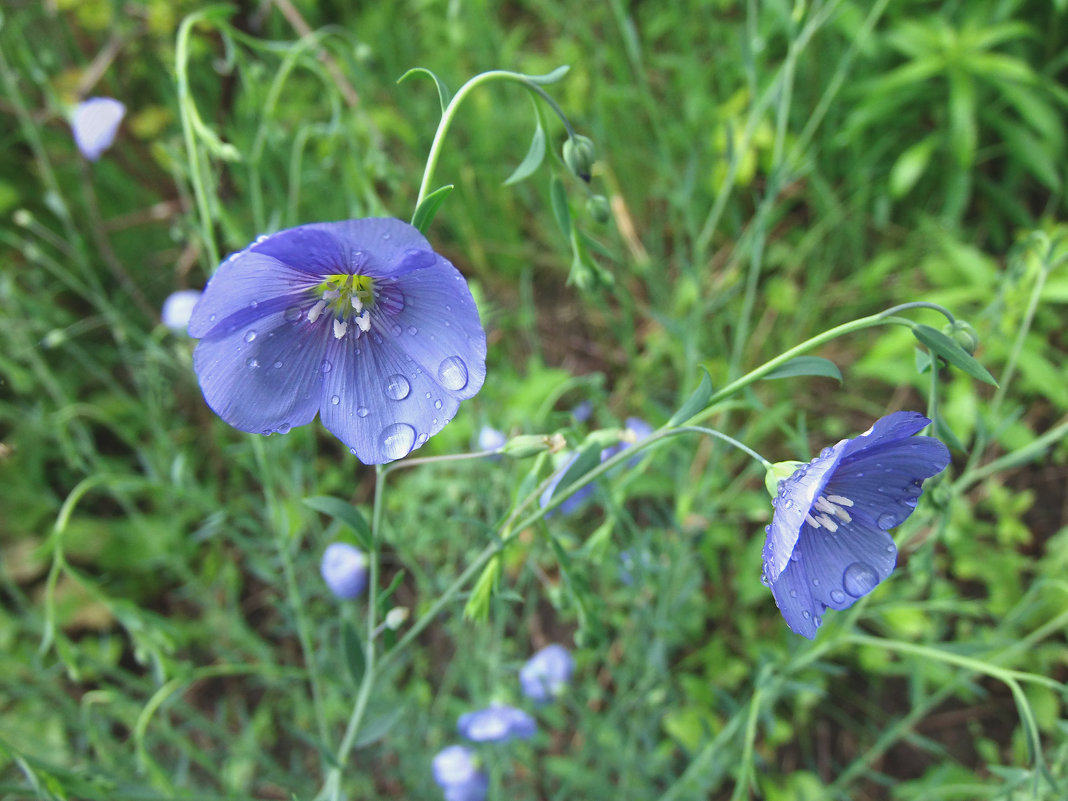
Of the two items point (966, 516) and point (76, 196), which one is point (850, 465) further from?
point (76, 196)

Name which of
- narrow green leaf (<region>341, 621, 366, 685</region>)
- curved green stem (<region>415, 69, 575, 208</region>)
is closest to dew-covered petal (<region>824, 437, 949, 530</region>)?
curved green stem (<region>415, 69, 575, 208</region>)

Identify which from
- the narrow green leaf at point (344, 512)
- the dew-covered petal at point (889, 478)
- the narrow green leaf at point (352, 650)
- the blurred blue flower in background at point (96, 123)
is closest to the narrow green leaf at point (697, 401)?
the dew-covered petal at point (889, 478)

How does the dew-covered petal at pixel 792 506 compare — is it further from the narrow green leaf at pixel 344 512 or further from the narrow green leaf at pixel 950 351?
the narrow green leaf at pixel 344 512

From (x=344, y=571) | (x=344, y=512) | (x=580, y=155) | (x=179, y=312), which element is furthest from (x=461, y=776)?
(x=179, y=312)

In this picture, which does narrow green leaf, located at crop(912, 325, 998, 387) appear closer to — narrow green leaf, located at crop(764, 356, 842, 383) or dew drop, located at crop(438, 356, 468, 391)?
narrow green leaf, located at crop(764, 356, 842, 383)

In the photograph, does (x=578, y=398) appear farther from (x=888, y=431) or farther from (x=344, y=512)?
(x=888, y=431)

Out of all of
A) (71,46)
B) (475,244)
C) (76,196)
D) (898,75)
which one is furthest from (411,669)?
(71,46)
